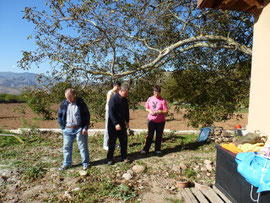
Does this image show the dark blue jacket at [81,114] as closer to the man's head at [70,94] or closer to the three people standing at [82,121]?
the three people standing at [82,121]

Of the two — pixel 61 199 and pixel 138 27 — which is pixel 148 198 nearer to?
pixel 61 199

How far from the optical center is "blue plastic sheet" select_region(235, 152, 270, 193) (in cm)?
215

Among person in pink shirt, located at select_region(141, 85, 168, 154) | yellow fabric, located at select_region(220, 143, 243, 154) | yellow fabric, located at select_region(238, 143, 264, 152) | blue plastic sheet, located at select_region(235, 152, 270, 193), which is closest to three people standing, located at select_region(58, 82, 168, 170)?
person in pink shirt, located at select_region(141, 85, 168, 154)

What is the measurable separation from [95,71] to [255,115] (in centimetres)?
413

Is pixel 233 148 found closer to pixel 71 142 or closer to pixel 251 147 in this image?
pixel 251 147

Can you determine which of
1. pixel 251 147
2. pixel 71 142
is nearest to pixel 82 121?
pixel 71 142

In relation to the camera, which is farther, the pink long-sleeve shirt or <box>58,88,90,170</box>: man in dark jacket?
the pink long-sleeve shirt

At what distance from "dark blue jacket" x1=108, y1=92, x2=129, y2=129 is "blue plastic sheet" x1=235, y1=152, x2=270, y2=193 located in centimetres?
241

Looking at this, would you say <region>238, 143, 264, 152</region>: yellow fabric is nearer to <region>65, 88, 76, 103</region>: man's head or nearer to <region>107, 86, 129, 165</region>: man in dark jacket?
<region>107, 86, 129, 165</region>: man in dark jacket

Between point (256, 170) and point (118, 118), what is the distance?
2.68m

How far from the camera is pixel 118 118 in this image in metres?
4.25

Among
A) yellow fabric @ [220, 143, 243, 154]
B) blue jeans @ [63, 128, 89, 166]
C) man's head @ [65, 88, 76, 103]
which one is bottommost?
blue jeans @ [63, 128, 89, 166]

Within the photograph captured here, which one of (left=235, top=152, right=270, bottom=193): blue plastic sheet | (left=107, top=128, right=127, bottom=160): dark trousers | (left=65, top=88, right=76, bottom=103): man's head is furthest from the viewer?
(left=107, top=128, right=127, bottom=160): dark trousers

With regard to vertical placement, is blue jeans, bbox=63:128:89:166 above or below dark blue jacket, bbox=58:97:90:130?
below
